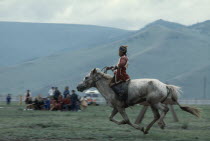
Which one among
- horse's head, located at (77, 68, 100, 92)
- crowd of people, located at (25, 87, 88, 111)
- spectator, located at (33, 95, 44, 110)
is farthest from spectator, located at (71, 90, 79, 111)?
horse's head, located at (77, 68, 100, 92)

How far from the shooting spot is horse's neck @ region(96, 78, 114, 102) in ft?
55.7

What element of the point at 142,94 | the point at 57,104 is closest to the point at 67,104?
the point at 57,104

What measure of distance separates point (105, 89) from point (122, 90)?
0.70 meters

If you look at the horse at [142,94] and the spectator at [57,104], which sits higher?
the spectator at [57,104]

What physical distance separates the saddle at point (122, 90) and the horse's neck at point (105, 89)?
0.27 metres

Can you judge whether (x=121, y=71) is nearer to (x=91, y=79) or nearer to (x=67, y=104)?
(x=91, y=79)

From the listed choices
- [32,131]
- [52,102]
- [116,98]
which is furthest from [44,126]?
[52,102]

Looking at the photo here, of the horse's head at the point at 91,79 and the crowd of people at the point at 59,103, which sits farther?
the crowd of people at the point at 59,103

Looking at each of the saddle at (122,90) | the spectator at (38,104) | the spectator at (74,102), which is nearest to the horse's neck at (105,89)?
the saddle at (122,90)

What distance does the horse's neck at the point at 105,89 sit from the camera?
1699 centimetres

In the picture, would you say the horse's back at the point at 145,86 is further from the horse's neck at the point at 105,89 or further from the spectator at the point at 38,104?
the spectator at the point at 38,104

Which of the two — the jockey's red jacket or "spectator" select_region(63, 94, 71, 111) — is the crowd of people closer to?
"spectator" select_region(63, 94, 71, 111)

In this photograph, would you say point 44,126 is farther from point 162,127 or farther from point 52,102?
point 52,102

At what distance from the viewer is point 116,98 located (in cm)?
1684
